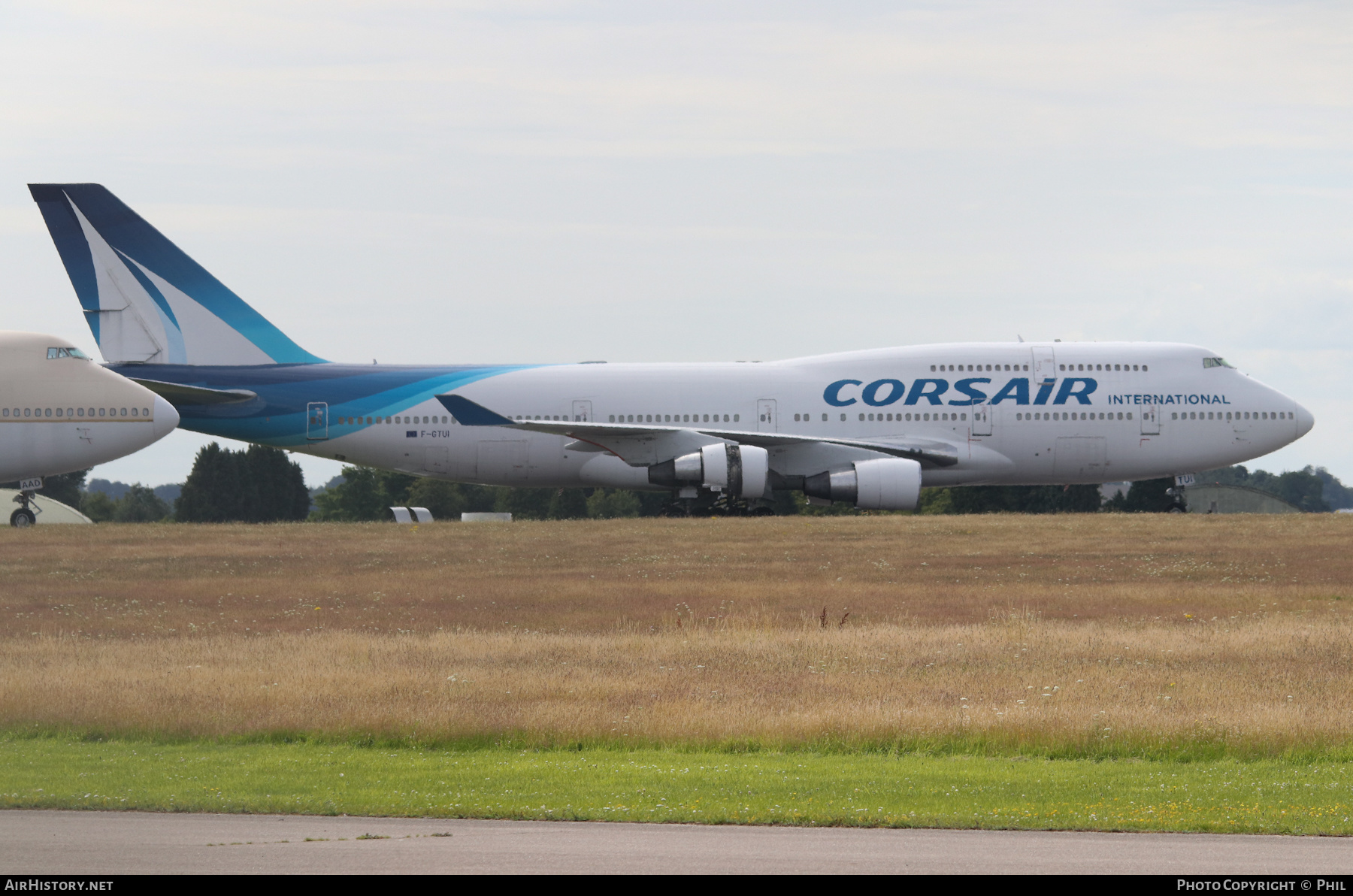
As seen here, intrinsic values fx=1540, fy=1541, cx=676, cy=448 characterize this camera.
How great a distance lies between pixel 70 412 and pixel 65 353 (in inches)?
69.0

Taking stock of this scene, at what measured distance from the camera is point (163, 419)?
42562 millimetres

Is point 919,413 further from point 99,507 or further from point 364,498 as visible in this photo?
point 99,507

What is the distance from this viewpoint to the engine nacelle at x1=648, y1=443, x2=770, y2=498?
4506cm

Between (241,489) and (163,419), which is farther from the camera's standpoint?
(241,489)

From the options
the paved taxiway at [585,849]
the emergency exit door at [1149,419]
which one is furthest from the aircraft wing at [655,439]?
the paved taxiway at [585,849]

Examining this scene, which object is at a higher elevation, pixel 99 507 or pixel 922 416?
pixel 922 416

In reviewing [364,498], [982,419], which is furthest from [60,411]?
[364,498]

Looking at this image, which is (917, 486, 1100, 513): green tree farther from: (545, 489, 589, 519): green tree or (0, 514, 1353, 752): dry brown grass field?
(0, 514, 1353, 752): dry brown grass field

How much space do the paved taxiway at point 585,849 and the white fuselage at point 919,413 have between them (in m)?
35.4

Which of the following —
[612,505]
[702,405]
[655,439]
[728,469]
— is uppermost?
[702,405]

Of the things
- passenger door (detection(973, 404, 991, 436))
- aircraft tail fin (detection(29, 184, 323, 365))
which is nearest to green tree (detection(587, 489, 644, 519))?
aircraft tail fin (detection(29, 184, 323, 365))

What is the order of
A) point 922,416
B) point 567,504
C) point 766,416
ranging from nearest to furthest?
point 922,416 → point 766,416 → point 567,504

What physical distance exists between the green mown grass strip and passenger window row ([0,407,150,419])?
25.2 m

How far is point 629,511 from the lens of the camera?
Answer: 110188mm
